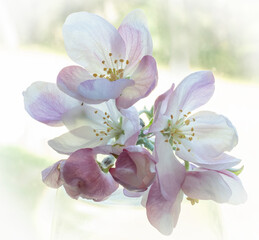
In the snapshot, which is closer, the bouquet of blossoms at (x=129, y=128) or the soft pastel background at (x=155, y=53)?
the bouquet of blossoms at (x=129, y=128)

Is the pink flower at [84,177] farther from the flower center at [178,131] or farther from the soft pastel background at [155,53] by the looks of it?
the soft pastel background at [155,53]

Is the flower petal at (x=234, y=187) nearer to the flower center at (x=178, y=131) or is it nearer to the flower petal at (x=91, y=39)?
the flower center at (x=178, y=131)

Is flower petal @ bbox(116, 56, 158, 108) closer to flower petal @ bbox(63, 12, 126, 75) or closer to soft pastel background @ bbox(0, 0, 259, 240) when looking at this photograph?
flower petal @ bbox(63, 12, 126, 75)

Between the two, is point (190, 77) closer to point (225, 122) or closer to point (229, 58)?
point (225, 122)

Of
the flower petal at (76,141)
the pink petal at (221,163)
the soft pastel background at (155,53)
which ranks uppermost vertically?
the flower petal at (76,141)

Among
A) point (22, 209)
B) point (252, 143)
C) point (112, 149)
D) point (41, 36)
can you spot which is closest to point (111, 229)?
point (112, 149)

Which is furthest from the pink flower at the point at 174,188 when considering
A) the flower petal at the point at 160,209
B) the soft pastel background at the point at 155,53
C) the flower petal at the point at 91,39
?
the soft pastel background at the point at 155,53

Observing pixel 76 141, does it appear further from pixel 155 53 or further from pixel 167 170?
pixel 155 53

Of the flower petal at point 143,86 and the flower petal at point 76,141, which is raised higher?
the flower petal at point 143,86
